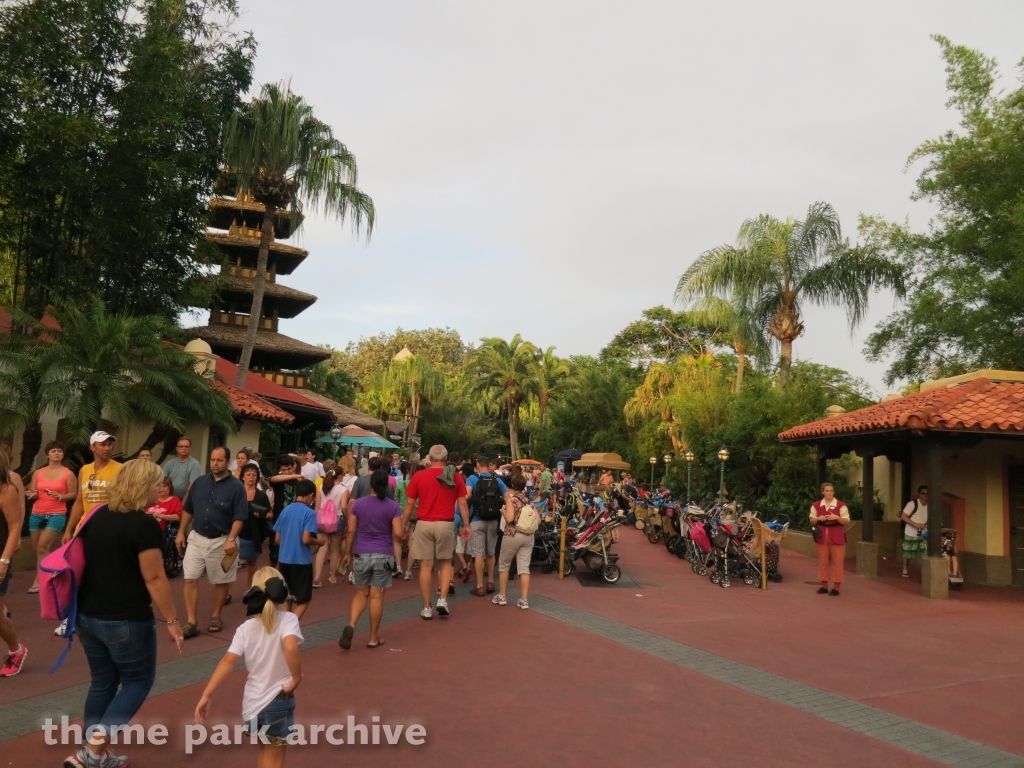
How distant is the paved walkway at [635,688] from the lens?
5.04 m

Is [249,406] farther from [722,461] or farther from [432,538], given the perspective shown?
[722,461]

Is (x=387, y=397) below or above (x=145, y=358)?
above

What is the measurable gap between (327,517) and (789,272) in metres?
19.4

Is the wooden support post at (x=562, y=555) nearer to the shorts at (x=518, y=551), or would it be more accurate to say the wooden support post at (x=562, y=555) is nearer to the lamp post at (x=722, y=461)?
the shorts at (x=518, y=551)

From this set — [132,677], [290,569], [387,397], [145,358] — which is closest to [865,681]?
[290,569]

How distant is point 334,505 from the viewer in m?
10.2

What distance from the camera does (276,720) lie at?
3703 millimetres

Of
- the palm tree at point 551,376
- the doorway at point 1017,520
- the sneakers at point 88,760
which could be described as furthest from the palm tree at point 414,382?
the sneakers at point 88,760

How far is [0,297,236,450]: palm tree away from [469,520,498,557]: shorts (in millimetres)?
5546

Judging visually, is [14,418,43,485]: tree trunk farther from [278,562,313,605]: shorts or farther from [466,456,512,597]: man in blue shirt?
[278,562,313,605]: shorts

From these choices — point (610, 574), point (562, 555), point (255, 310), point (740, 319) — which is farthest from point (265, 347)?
point (610, 574)

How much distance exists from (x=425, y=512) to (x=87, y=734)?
4.41 metres

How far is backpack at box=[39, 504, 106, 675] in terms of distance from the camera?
392 centimetres

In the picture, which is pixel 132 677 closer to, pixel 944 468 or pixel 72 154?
pixel 72 154
